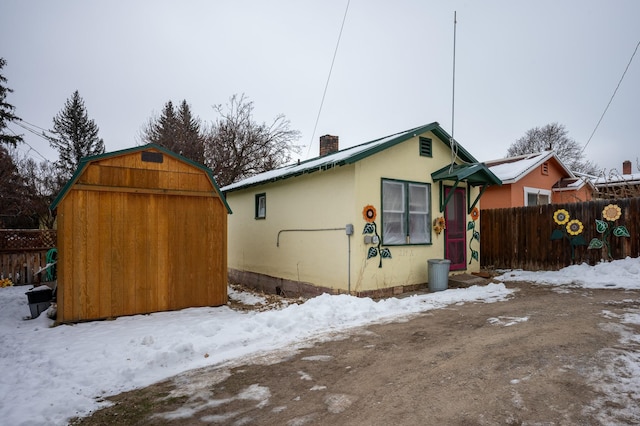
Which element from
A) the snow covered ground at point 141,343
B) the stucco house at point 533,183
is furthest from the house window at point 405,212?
the stucco house at point 533,183

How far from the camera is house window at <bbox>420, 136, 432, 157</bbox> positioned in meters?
9.88

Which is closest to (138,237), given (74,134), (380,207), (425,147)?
(380,207)

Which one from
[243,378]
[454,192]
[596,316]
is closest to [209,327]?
[243,378]

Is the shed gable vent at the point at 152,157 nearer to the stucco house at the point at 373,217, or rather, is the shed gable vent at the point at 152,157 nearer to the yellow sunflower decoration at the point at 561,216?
the stucco house at the point at 373,217

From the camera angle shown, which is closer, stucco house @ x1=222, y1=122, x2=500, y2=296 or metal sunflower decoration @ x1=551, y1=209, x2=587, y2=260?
stucco house @ x1=222, y1=122, x2=500, y2=296

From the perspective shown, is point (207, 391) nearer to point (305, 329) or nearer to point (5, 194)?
point (305, 329)

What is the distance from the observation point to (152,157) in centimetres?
764

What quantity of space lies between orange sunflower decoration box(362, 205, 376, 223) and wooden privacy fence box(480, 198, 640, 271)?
6.62m

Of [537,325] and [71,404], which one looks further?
[537,325]

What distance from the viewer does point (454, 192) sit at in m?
10.6

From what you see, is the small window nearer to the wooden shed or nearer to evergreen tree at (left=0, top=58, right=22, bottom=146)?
the wooden shed

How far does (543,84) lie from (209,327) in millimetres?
16847

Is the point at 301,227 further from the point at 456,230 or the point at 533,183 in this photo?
the point at 533,183

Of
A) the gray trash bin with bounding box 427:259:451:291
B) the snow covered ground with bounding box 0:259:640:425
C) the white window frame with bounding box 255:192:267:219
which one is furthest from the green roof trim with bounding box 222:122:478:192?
the gray trash bin with bounding box 427:259:451:291
